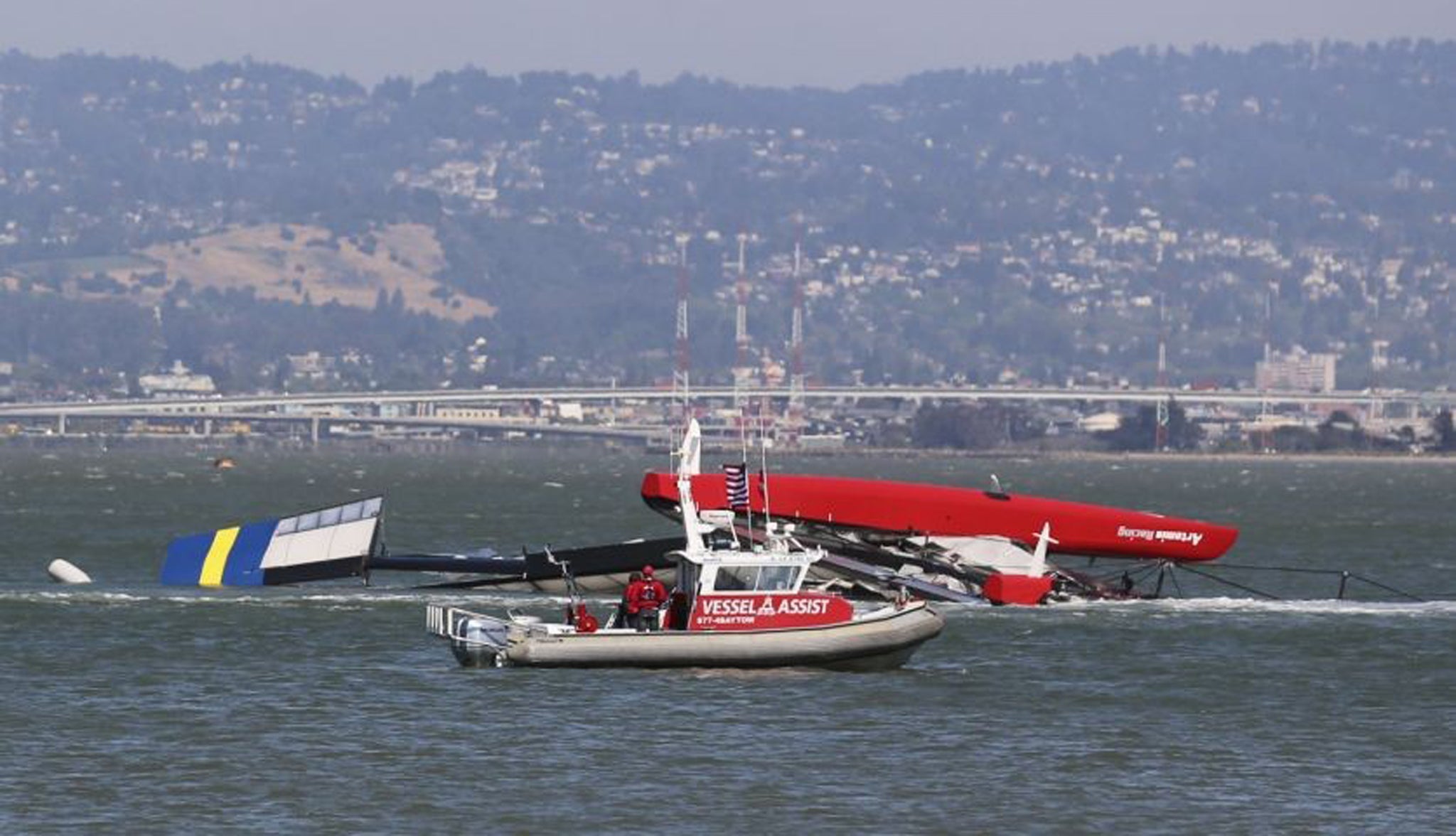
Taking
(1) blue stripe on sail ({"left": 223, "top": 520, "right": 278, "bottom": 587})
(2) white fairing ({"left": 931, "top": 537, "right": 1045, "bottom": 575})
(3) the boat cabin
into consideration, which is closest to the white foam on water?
(2) white fairing ({"left": 931, "top": 537, "right": 1045, "bottom": 575})

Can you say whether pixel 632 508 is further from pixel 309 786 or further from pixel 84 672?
pixel 309 786

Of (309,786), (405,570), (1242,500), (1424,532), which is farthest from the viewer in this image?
(1242,500)

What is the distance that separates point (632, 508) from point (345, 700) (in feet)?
353

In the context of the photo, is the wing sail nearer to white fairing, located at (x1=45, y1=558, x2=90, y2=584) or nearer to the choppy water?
white fairing, located at (x1=45, y1=558, x2=90, y2=584)

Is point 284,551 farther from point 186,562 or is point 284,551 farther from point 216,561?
point 186,562

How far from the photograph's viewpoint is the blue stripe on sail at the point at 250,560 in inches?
3241

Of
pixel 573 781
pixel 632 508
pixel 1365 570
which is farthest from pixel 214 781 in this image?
pixel 632 508

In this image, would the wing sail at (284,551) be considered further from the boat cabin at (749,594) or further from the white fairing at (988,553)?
the boat cabin at (749,594)

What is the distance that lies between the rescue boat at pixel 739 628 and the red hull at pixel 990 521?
24868mm

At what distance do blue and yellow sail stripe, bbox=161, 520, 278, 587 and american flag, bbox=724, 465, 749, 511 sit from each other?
83.9 feet

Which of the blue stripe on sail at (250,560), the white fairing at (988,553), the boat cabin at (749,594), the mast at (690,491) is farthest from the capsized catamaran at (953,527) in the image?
the boat cabin at (749,594)

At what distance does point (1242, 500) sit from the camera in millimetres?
191375

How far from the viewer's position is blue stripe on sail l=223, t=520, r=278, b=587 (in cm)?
8231

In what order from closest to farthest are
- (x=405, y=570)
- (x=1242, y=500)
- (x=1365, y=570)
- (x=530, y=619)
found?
1. (x=530, y=619)
2. (x=405, y=570)
3. (x=1365, y=570)
4. (x=1242, y=500)
